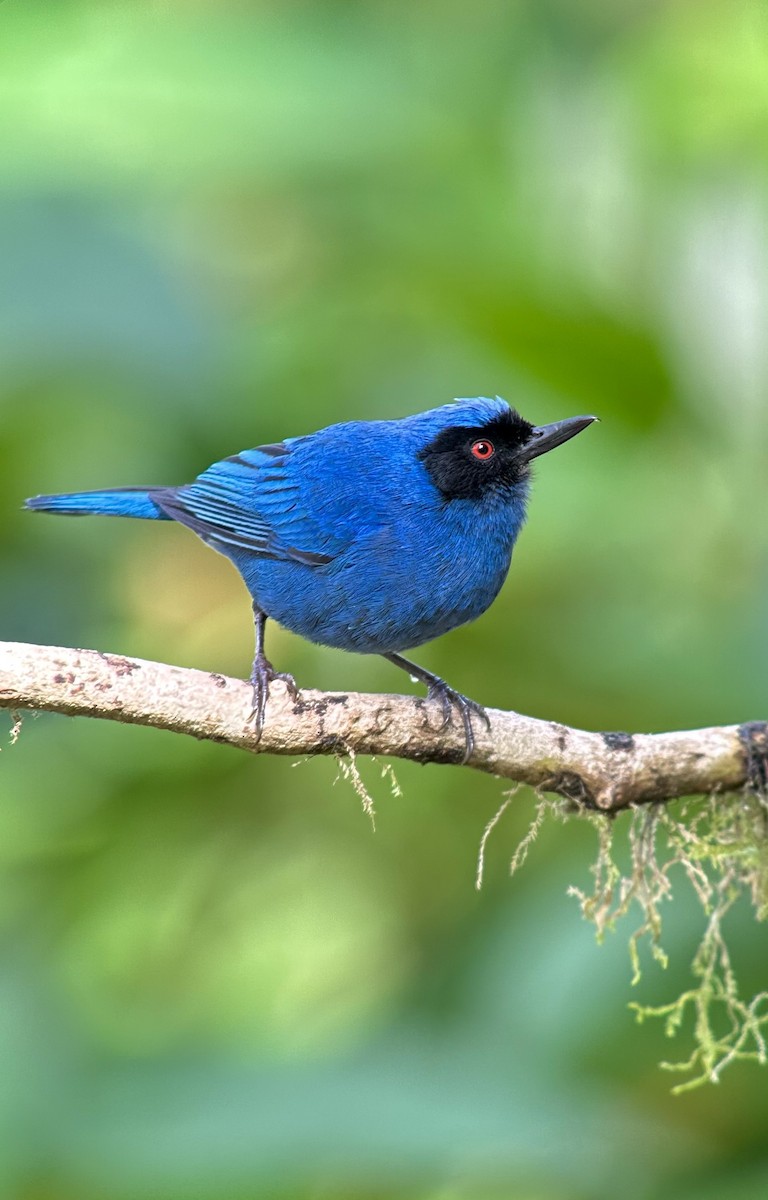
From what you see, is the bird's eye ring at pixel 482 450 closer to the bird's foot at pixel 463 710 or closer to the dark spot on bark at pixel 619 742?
the bird's foot at pixel 463 710

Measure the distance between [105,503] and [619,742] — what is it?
1.81 m

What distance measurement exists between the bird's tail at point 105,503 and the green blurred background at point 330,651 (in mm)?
258

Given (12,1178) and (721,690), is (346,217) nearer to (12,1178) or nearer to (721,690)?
(721,690)

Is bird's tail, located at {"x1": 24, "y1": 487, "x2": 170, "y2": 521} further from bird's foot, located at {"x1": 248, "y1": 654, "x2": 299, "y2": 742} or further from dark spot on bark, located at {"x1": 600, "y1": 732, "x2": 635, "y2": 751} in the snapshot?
dark spot on bark, located at {"x1": 600, "y1": 732, "x2": 635, "y2": 751}

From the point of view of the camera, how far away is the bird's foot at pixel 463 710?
10.8 ft

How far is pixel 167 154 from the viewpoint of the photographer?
565cm

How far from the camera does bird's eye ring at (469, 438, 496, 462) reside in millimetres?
3979

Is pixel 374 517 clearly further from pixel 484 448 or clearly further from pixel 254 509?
pixel 254 509

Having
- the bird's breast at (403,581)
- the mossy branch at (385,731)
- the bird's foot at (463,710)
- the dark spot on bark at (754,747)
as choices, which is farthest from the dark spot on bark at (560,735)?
the bird's breast at (403,581)

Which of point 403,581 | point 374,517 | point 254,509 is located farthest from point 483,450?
point 254,509

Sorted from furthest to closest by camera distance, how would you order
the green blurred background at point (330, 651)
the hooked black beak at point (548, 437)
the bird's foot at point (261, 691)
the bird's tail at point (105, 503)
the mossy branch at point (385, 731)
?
the bird's tail at point (105, 503) → the hooked black beak at point (548, 437) → the green blurred background at point (330, 651) → the bird's foot at point (261, 691) → the mossy branch at point (385, 731)

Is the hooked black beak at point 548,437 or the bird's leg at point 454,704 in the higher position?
the hooked black beak at point 548,437

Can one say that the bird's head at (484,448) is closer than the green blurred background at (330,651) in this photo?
No

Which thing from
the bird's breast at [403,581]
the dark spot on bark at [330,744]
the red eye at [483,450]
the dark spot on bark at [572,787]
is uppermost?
the red eye at [483,450]
